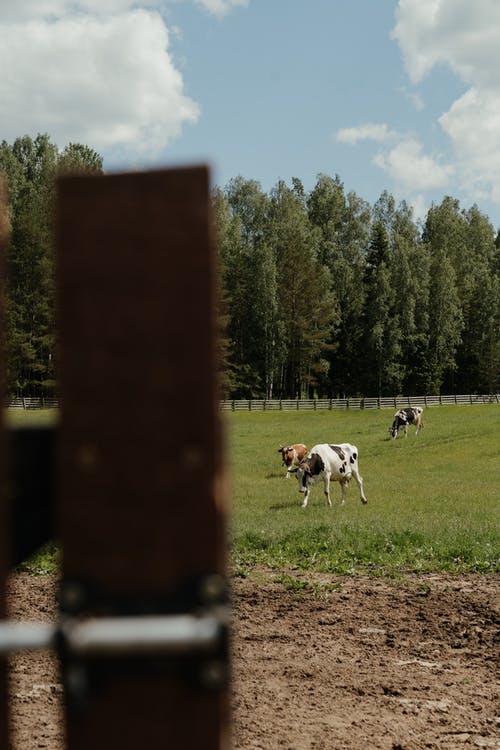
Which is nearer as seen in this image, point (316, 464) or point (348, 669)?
point (348, 669)

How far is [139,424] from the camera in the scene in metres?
1.14

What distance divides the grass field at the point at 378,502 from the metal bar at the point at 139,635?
0.32 meters

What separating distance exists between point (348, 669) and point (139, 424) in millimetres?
4775

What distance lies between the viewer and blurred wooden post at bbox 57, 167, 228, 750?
1.13 metres

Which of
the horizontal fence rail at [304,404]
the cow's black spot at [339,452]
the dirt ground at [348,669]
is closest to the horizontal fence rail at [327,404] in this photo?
the horizontal fence rail at [304,404]

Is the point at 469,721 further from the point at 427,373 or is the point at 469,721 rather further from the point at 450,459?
the point at 427,373

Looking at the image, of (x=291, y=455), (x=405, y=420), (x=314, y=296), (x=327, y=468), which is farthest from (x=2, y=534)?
(x=314, y=296)

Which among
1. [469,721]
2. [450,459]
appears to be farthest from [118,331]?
[450,459]

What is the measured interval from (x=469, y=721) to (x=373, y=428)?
3484 centimetres

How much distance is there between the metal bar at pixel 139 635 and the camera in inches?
42.7

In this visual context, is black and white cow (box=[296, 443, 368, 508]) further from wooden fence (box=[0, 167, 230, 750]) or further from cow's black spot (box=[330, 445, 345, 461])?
wooden fence (box=[0, 167, 230, 750])

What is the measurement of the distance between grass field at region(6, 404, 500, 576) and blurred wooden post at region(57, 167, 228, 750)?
151 mm

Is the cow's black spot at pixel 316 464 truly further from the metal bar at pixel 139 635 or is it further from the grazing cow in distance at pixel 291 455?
the metal bar at pixel 139 635

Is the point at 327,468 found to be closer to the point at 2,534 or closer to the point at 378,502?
the point at 378,502
